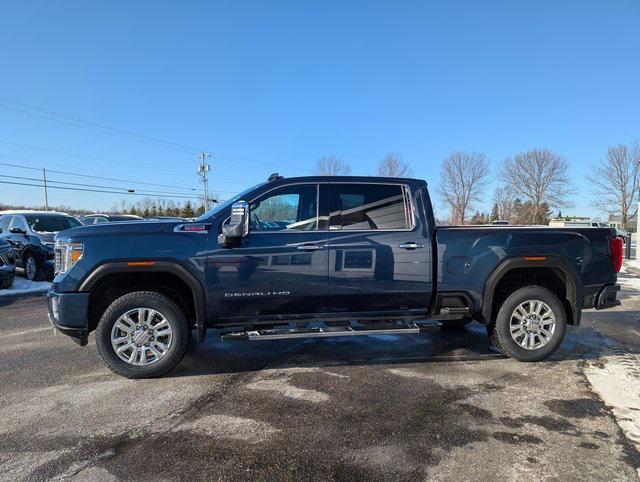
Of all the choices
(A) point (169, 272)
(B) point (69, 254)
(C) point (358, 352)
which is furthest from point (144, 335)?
(C) point (358, 352)

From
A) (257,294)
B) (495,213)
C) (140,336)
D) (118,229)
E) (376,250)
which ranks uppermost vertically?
(495,213)

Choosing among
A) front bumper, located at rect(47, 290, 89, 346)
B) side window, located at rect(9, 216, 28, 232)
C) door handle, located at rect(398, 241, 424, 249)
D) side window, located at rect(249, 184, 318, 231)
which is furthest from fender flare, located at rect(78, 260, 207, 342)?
side window, located at rect(9, 216, 28, 232)

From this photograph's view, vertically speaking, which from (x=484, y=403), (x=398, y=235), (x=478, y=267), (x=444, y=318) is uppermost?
(x=398, y=235)

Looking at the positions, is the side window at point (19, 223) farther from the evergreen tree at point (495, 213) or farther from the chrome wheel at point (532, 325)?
the evergreen tree at point (495, 213)

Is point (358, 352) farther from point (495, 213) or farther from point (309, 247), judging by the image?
point (495, 213)

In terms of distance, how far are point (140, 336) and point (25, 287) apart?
8.05 m

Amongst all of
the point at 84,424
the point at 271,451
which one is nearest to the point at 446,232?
the point at 271,451

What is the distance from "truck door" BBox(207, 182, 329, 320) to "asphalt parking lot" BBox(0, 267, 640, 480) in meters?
0.74

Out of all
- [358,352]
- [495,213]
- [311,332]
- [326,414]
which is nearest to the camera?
[326,414]

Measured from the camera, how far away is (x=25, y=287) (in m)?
10.8

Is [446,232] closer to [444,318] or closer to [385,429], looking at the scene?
[444,318]

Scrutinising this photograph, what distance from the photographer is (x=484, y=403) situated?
159 inches

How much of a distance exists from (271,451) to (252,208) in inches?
99.3

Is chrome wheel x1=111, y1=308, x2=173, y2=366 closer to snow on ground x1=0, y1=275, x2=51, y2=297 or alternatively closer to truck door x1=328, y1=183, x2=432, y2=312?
truck door x1=328, y1=183, x2=432, y2=312
